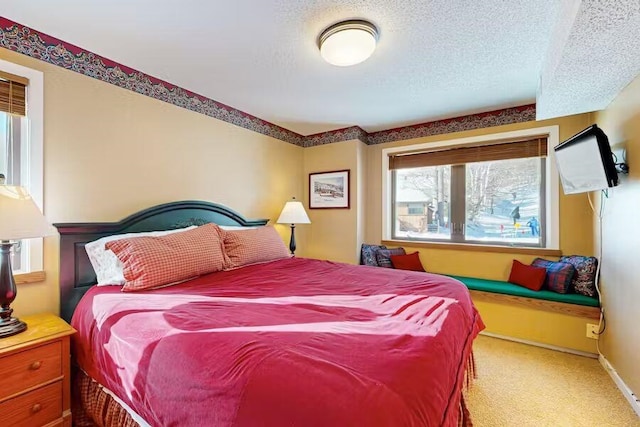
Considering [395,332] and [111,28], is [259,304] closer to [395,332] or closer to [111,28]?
[395,332]

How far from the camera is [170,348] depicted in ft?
3.38

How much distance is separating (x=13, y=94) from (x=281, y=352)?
2.26 m

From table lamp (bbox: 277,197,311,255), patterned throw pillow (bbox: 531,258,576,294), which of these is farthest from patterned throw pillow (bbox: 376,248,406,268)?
patterned throw pillow (bbox: 531,258,576,294)

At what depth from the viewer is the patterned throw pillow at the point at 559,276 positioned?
2.59 meters

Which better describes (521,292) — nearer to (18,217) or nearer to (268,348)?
(268,348)

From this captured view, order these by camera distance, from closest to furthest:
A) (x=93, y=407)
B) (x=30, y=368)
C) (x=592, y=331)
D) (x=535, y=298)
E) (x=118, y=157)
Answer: (x=30, y=368) → (x=93, y=407) → (x=118, y=157) → (x=592, y=331) → (x=535, y=298)

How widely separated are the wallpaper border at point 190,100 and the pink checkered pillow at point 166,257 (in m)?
1.29

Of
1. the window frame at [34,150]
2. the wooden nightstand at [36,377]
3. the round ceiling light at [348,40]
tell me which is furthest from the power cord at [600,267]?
the window frame at [34,150]

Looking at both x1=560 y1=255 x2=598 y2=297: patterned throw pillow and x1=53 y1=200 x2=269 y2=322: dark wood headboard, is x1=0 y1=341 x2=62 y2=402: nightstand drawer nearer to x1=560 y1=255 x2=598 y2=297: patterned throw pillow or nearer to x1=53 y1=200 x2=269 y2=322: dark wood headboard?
x1=53 y1=200 x2=269 y2=322: dark wood headboard

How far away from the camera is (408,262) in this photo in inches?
136

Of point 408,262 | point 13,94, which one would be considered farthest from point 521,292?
point 13,94

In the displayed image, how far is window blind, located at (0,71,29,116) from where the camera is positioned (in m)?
1.69

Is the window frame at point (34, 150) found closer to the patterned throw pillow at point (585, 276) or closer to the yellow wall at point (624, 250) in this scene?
the yellow wall at point (624, 250)

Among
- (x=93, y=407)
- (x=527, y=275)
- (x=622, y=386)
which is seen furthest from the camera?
(x=527, y=275)
